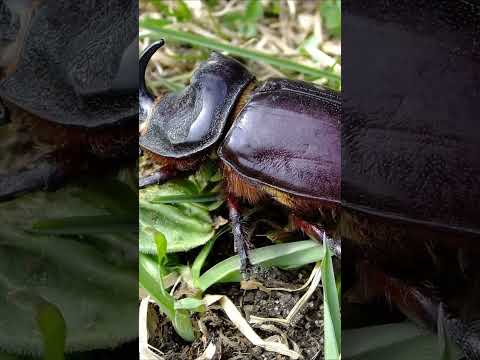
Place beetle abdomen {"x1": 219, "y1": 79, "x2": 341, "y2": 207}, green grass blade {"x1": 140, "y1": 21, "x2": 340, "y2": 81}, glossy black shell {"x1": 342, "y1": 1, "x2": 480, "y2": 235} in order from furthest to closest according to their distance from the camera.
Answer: green grass blade {"x1": 140, "y1": 21, "x2": 340, "y2": 81}, beetle abdomen {"x1": 219, "y1": 79, "x2": 341, "y2": 207}, glossy black shell {"x1": 342, "y1": 1, "x2": 480, "y2": 235}

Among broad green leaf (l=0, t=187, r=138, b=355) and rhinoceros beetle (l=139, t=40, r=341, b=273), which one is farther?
rhinoceros beetle (l=139, t=40, r=341, b=273)

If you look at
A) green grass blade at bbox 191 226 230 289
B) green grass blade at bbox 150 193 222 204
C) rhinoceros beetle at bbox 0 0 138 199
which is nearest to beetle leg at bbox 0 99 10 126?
rhinoceros beetle at bbox 0 0 138 199

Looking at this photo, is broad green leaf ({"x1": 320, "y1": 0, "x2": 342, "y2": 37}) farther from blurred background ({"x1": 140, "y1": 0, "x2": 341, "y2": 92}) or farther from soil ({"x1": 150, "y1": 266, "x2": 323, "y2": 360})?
soil ({"x1": 150, "y1": 266, "x2": 323, "y2": 360})

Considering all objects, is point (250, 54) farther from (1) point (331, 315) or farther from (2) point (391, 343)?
(2) point (391, 343)

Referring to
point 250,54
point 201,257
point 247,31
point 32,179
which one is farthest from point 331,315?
point 247,31

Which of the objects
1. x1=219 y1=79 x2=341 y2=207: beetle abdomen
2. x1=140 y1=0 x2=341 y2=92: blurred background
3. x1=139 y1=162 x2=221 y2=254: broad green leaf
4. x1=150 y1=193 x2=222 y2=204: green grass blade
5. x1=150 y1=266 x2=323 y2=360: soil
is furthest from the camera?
x1=140 y1=0 x2=341 y2=92: blurred background

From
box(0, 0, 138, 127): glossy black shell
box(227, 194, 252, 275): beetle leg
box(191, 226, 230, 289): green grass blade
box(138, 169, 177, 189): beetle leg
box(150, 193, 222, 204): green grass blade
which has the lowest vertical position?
box(191, 226, 230, 289): green grass blade

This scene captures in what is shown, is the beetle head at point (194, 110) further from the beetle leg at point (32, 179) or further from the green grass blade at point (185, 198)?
the beetle leg at point (32, 179)
